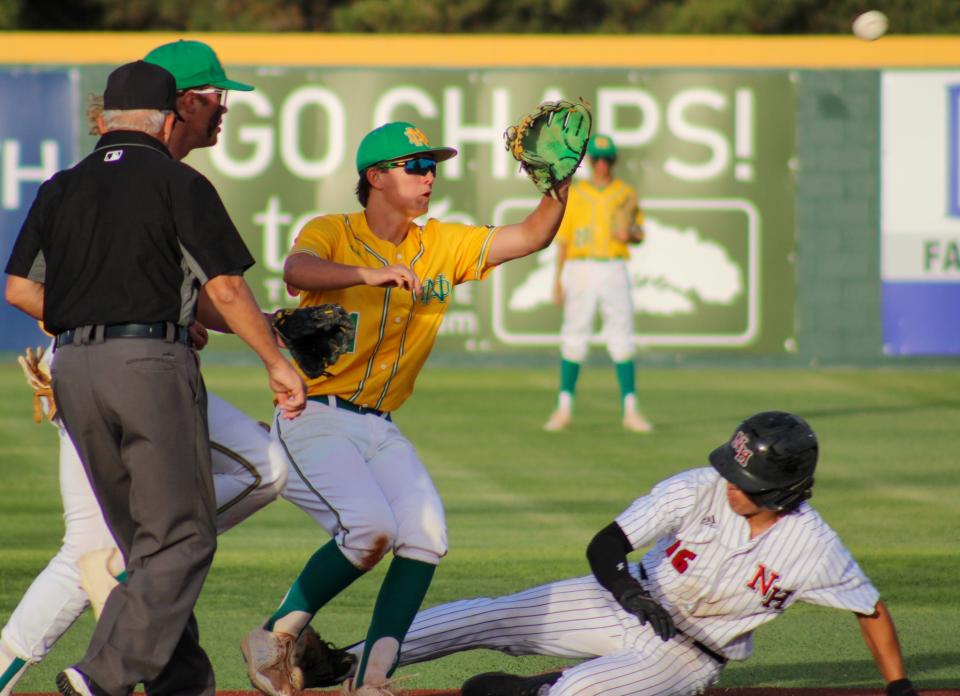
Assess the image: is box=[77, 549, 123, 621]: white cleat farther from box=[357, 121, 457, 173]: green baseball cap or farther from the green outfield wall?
the green outfield wall

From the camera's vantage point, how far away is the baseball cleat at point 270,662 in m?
Result: 5.54

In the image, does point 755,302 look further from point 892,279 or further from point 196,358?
point 196,358

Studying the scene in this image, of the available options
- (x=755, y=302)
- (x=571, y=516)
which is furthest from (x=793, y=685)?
(x=755, y=302)

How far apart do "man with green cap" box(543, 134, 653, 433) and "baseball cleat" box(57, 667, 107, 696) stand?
8.47 meters

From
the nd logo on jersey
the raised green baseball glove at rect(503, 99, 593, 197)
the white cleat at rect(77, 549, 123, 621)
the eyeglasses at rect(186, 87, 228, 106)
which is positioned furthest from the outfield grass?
the eyeglasses at rect(186, 87, 228, 106)

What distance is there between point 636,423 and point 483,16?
19268 mm

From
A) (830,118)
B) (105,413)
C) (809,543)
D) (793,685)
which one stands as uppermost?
(830,118)

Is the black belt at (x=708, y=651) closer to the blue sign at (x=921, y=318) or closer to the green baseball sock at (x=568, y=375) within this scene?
the green baseball sock at (x=568, y=375)

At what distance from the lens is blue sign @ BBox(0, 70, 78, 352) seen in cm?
1759

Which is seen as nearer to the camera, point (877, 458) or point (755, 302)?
point (877, 458)

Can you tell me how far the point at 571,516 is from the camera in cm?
966

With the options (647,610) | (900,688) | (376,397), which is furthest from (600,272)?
(900,688)

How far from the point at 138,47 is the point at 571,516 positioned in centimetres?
1003

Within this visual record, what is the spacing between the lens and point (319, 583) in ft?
18.7
